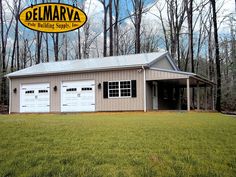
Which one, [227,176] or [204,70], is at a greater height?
[204,70]

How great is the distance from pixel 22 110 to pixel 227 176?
17.7 meters

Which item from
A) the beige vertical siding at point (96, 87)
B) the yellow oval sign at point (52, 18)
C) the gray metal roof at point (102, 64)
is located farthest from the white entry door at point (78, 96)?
the yellow oval sign at point (52, 18)

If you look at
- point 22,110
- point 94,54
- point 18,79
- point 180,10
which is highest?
point 180,10

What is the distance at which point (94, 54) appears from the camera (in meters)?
35.6

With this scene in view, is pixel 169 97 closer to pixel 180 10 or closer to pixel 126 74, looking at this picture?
pixel 126 74

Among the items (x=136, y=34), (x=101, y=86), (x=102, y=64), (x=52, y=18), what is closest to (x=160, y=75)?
(x=101, y=86)

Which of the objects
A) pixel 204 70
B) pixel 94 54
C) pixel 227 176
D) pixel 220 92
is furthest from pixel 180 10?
pixel 227 176

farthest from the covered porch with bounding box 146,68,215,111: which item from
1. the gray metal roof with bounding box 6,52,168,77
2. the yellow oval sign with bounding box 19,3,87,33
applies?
the yellow oval sign with bounding box 19,3,87,33

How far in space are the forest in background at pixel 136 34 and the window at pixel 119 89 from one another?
8.04 m

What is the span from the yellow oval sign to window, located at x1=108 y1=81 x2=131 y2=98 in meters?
11.2

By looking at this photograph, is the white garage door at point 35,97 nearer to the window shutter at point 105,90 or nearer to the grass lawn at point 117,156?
the window shutter at point 105,90

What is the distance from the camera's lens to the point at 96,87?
55.9 feet

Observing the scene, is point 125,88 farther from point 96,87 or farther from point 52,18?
point 52,18

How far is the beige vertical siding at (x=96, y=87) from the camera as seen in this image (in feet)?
52.5
